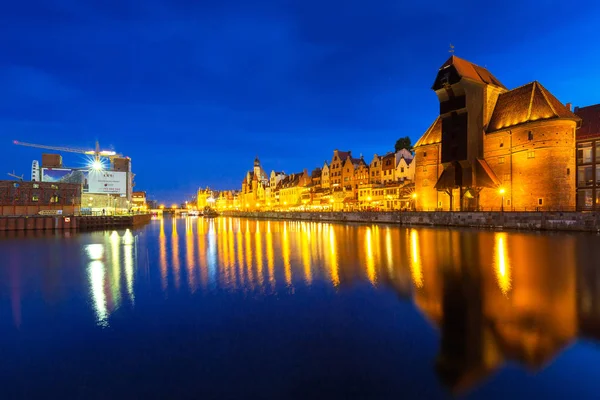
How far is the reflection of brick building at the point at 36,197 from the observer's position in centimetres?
5676

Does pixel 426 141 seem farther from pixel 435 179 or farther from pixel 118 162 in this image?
pixel 118 162

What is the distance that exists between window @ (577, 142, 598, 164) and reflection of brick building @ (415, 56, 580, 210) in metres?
4.73

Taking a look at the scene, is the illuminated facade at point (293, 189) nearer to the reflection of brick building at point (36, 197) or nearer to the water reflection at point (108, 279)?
the reflection of brick building at point (36, 197)

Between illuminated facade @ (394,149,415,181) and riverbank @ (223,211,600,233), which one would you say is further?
illuminated facade @ (394,149,415,181)

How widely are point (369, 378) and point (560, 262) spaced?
49.4 ft

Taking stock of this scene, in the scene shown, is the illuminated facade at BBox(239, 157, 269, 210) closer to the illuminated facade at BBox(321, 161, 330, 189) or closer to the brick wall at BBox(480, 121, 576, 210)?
the illuminated facade at BBox(321, 161, 330, 189)

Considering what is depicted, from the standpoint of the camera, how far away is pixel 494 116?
1781 inches

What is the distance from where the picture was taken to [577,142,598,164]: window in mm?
41625

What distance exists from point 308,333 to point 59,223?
57.5 metres

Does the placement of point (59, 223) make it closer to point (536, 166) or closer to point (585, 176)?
point (536, 166)

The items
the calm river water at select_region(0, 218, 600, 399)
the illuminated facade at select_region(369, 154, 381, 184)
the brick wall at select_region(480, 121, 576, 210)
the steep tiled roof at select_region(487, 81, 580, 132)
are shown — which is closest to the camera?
the calm river water at select_region(0, 218, 600, 399)

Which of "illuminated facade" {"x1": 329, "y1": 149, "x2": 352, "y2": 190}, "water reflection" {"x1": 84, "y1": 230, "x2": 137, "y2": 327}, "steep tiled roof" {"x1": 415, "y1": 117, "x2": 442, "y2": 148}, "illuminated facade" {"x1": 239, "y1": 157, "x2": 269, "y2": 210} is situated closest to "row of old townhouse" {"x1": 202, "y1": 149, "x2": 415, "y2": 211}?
"illuminated facade" {"x1": 329, "y1": 149, "x2": 352, "y2": 190}

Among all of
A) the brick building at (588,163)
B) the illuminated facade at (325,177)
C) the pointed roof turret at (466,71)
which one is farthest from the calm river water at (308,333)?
the illuminated facade at (325,177)

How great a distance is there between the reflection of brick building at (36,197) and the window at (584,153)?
76.5 metres
